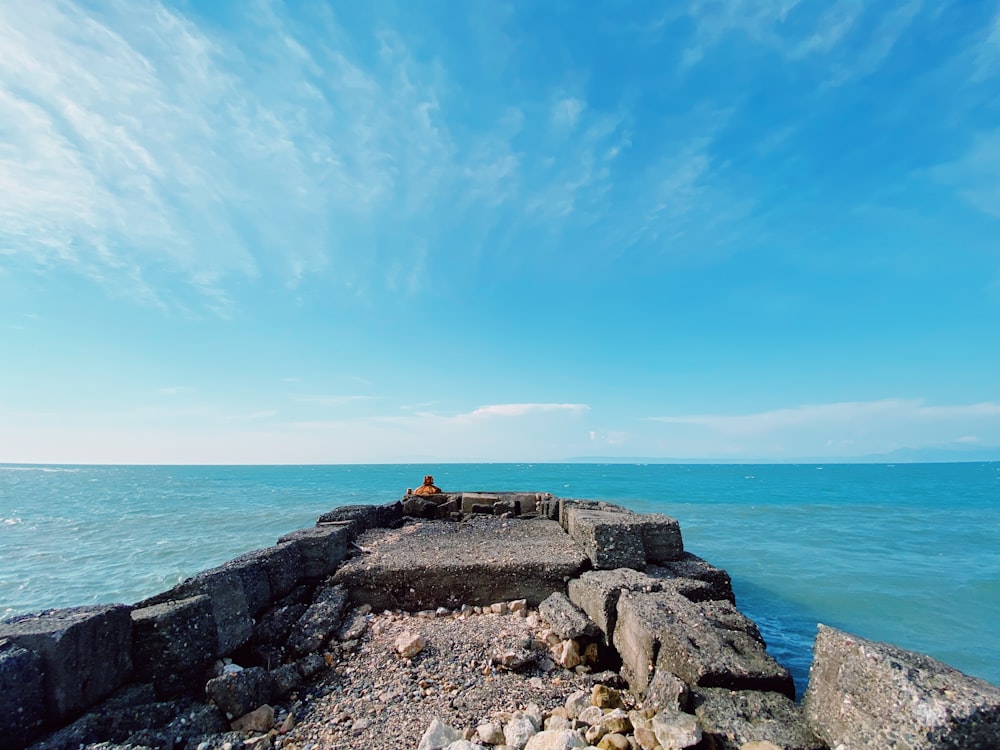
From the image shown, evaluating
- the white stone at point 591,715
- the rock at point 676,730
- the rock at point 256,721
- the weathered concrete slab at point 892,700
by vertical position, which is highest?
the weathered concrete slab at point 892,700

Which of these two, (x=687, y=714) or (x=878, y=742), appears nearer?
(x=878, y=742)

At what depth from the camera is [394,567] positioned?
20.0 ft

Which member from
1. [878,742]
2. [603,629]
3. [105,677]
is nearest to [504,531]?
[603,629]

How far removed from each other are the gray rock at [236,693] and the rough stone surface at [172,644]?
0.23 metres

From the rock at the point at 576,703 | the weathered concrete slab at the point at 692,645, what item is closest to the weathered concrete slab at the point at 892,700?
the weathered concrete slab at the point at 692,645

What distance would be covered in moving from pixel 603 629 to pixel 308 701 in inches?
104

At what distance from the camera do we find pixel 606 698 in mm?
3664

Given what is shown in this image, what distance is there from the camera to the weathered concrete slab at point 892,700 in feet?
7.27

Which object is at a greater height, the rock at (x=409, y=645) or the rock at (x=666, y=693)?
the rock at (x=666, y=693)

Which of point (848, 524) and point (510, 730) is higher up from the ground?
point (510, 730)

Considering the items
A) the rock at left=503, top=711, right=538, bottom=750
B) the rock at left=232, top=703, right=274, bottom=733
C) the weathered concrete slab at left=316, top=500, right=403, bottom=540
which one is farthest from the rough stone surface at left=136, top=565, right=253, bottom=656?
the weathered concrete slab at left=316, top=500, right=403, bottom=540

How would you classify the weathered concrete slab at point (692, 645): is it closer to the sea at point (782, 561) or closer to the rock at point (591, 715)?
the rock at point (591, 715)

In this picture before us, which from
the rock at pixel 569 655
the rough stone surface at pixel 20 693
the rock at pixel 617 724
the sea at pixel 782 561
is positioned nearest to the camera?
the rough stone surface at pixel 20 693

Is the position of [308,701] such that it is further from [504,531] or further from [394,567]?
[504,531]
